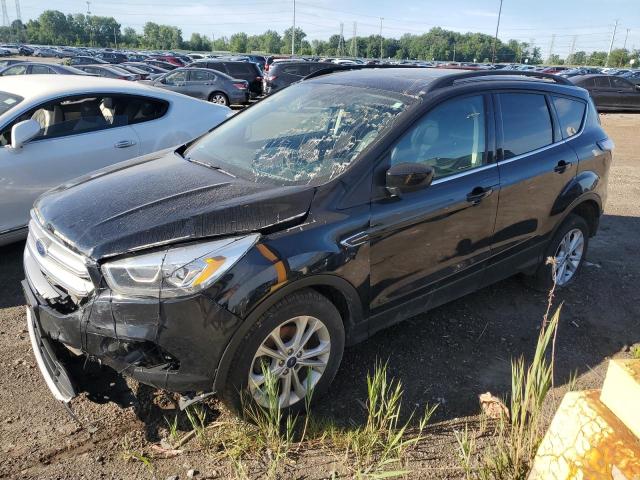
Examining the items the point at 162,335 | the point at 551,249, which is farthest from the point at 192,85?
the point at 162,335

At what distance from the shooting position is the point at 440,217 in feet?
10.6

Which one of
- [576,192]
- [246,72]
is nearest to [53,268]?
[576,192]

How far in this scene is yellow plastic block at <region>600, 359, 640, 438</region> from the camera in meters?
1.76

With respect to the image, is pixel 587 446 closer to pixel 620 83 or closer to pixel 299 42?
pixel 620 83

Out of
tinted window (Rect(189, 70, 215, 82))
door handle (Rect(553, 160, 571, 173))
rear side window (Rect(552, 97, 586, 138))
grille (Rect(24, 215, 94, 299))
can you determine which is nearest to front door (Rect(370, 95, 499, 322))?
door handle (Rect(553, 160, 571, 173))

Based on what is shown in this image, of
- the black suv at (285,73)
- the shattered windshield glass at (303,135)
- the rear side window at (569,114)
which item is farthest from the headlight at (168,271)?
the black suv at (285,73)

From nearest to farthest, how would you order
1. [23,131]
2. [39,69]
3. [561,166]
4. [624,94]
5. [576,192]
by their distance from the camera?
[561,166], [576,192], [23,131], [39,69], [624,94]

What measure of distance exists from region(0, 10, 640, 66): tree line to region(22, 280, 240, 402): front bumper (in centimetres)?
11642

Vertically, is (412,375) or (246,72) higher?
(246,72)

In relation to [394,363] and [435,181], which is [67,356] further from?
[435,181]

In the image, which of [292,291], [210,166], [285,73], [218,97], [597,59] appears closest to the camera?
[292,291]

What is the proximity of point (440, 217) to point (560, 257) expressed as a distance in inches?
74.0

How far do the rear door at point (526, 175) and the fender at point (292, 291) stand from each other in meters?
1.33

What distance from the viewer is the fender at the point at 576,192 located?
4.17m
